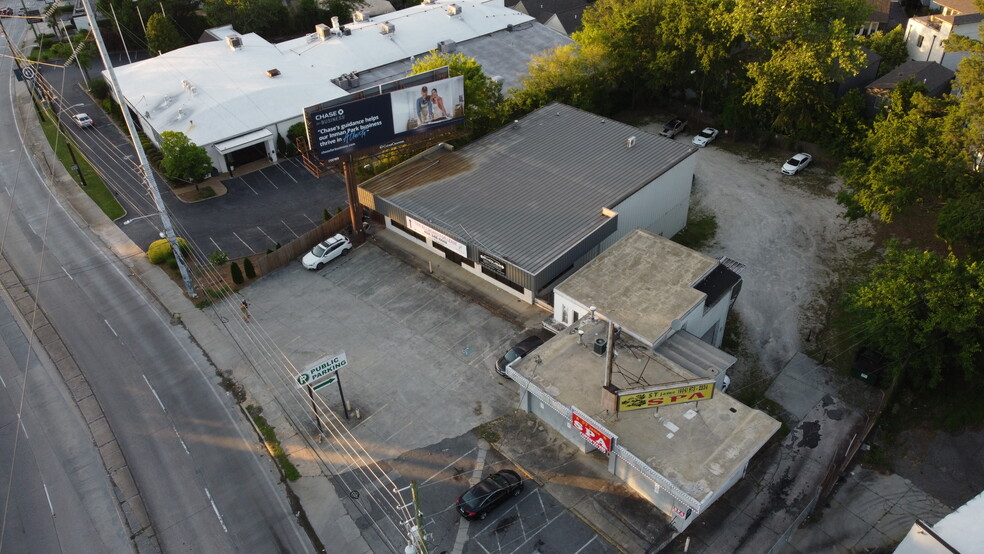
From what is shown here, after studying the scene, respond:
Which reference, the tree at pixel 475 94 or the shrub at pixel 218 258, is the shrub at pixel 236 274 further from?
the tree at pixel 475 94

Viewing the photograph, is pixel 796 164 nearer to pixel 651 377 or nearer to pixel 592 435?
pixel 651 377

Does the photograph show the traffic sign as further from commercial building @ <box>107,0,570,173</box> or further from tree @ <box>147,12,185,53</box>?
tree @ <box>147,12,185,53</box>

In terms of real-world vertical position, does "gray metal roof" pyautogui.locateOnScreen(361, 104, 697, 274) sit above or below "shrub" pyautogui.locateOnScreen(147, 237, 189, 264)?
above

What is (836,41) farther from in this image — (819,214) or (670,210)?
(670,210)

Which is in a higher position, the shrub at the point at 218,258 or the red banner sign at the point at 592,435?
the red banner sign at the point at 592,435

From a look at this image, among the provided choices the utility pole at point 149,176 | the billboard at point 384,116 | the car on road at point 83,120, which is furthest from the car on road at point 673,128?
the car on road at point 83,120

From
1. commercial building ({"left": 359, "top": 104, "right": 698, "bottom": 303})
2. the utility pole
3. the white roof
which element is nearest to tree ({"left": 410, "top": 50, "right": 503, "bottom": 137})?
commercial building ({"left": 359, "top": 104, "right": 698, "bottom": 303})

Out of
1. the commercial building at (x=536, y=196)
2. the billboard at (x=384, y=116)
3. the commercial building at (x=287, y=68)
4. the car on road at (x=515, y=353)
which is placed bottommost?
the car on road at (x=515, y=353)
